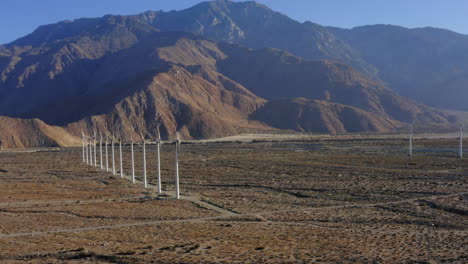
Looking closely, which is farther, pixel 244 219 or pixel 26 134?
pixel 26 134

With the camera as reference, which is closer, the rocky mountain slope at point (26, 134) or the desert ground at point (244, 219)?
the desert ground at point (244, 219)

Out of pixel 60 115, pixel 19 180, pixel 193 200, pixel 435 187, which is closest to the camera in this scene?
pixel 193 200

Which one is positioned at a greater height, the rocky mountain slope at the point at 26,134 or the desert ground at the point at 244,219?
the rocky mountain slope at the point at 26,134

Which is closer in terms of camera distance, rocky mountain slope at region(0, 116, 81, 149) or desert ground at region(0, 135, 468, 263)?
desert ground at region(0, 135, 468, 263)

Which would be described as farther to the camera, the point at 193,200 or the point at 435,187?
the point at 435,187

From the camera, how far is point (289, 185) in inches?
1917

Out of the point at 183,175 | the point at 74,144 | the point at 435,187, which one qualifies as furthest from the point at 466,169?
the point at 74,144

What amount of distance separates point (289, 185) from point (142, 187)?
14405 millimetres

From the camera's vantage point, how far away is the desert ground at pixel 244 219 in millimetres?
21312

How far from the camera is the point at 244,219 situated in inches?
1187

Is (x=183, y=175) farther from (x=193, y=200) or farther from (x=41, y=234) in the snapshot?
(x=41, y=234)

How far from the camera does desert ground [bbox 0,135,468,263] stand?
2131 cm

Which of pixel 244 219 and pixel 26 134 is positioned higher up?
pixel 26 134

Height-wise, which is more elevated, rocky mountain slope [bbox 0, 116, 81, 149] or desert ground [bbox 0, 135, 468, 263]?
rocky mountain slope [bbox 0, 116, 81, 149]
